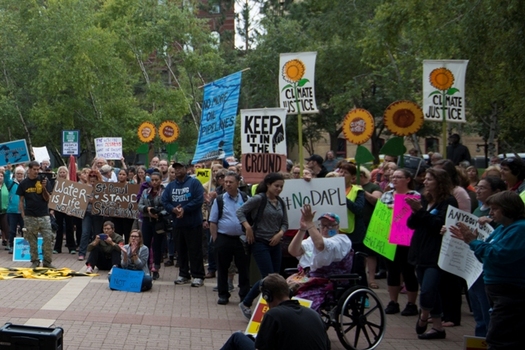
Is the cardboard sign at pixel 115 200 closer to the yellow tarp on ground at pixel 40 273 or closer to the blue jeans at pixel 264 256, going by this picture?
the yellow tarp on ground at pixel 40 273

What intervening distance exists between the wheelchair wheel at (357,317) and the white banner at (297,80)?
620 cm

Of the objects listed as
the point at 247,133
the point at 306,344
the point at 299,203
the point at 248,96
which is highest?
the point at 248,96

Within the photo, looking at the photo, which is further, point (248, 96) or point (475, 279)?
point (248, 96)

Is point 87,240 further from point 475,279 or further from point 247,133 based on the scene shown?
point 475,279

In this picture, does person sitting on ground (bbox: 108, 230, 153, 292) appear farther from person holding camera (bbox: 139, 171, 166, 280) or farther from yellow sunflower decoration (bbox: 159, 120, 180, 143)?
yellow sunflower decoration (bbox: 159, 120, 180, 143)

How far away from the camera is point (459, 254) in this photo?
320 inches

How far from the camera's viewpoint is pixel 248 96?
40.7 metres

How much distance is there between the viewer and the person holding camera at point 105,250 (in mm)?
13969

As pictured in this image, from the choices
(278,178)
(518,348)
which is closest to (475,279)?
(518,348)

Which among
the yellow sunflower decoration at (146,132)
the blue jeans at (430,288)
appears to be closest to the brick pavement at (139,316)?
the blue jeans at (430,288)

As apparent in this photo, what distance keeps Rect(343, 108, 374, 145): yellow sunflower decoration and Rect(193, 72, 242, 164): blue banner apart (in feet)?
6.58

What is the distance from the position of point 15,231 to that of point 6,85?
24326 millimetres

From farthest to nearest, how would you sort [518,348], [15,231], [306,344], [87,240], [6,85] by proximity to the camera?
1. [6,85]
2. [15,231]
3. [87,240]
4. [518,348]
5. [306,344]

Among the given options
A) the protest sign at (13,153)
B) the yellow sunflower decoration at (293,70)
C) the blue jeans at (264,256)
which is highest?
the yellow sunflower decoration at (293,70)
